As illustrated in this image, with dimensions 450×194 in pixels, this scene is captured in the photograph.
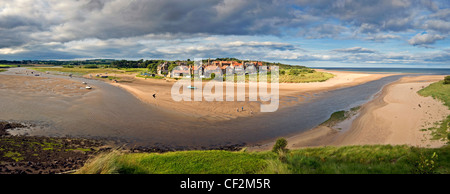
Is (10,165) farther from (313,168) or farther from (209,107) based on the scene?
(209,107)

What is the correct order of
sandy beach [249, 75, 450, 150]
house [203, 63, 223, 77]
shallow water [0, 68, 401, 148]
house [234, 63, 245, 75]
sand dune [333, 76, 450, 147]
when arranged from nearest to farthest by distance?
sand dune [333, 76, 450, 147], sandy beach [249, 75, 450, 150], shallow water [0, 68, 401, 148], house [203, 63, 223, 77], house [234, 63, 245, 75]

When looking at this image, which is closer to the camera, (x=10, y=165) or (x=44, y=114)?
Result: (x=10, y=165)

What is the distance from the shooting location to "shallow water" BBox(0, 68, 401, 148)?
19.7 m

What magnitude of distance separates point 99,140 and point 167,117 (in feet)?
28.7

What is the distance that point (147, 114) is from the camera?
28000 mm

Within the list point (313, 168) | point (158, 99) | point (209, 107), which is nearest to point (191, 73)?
point (158, 99)

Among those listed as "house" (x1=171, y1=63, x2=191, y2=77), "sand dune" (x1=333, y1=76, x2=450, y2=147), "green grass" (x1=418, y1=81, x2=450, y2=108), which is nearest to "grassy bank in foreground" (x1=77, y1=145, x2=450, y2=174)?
"sand dune" (x1=333, y1=76, x2=450, y2=147)

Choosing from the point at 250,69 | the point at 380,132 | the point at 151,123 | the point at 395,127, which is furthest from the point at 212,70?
the point at 380,132

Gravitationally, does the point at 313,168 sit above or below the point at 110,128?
above

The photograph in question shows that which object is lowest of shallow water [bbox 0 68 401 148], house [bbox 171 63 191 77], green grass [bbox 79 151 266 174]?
shallow water [bbox 0 68 401 148]

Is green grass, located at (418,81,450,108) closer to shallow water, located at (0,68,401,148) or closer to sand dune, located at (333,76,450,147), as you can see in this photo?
sand dune, located at (333,76,450,147)

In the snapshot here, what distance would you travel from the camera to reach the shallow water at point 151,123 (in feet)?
64.6

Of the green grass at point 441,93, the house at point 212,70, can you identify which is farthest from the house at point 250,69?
the green grass at point 441,93

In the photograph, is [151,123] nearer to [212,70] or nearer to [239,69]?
[212,70]
